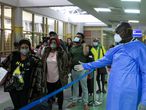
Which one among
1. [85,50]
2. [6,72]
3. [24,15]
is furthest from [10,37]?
[6,72]

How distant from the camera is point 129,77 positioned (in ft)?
11.5

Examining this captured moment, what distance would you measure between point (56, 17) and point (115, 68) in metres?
14.4

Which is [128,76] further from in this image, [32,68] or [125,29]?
[32,68]

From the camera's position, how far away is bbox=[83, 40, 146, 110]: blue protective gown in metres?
3.48

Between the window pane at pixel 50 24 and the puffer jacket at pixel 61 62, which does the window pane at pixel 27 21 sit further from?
the puffer jacket at pixel 61 62

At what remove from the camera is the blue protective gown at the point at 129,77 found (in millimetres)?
3477

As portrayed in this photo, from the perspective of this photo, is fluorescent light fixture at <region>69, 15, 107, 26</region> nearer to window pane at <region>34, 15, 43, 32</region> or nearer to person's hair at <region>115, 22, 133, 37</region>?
window pane at <region>34, 15, 43, 32</region>

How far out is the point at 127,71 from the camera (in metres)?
3.50

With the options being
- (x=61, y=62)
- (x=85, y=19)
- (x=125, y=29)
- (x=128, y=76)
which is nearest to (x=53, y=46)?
(x=61, y=62)

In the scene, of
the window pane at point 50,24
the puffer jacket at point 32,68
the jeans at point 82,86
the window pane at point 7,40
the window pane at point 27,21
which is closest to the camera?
the puffer jacket at point 32,68

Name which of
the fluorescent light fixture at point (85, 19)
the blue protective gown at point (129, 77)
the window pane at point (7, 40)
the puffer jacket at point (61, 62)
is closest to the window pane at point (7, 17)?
the window pane at point (7, 40)

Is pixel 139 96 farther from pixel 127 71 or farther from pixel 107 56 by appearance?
pixel 107 56

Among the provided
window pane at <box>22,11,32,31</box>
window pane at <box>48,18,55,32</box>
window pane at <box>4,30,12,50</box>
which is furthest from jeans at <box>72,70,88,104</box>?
window pane at <box>48,18,55,32</box>

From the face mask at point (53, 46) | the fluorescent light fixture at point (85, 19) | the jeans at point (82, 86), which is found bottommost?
the jeans at point (82, 86)
